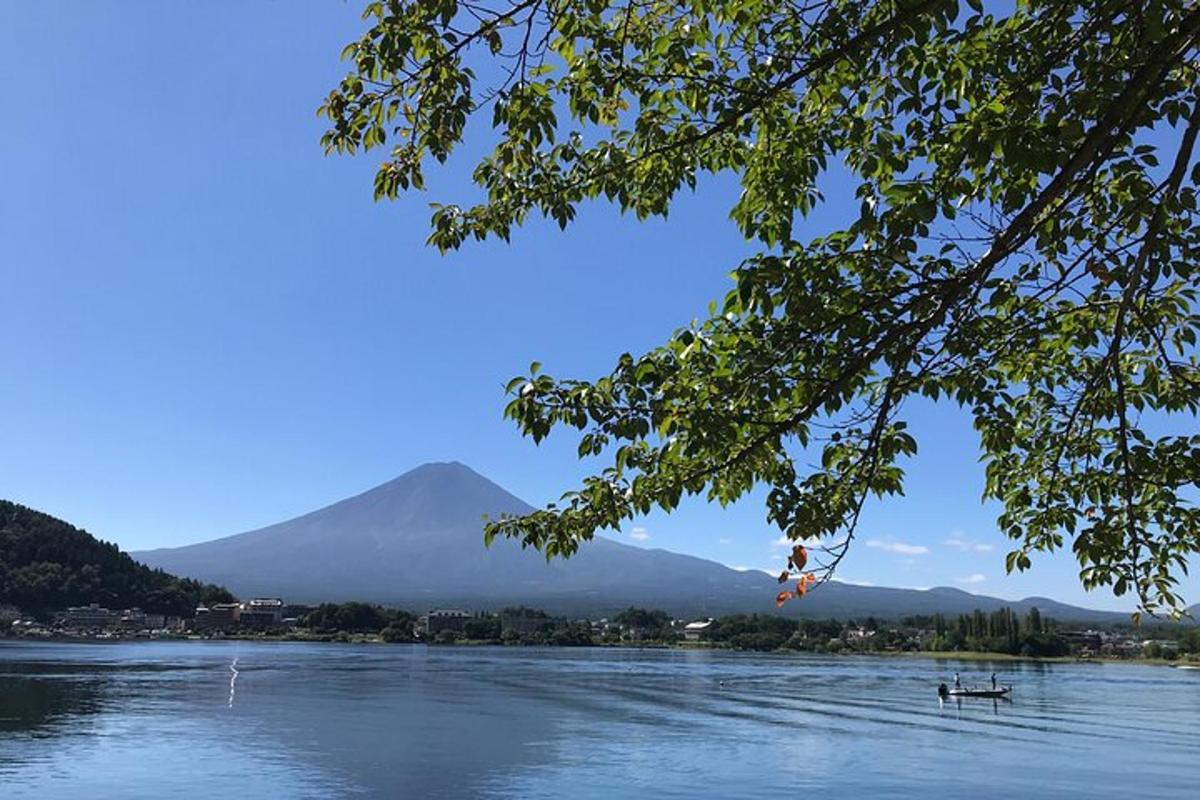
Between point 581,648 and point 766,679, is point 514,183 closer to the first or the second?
point 766,679

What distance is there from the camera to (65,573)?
503 ft

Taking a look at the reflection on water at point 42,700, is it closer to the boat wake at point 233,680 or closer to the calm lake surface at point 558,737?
the calm lake surface at point 558,737

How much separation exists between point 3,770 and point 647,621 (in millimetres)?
151020

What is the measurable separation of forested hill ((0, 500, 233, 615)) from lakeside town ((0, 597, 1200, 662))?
255cm

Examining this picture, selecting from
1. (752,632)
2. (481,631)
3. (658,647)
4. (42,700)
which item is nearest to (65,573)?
(481,631)

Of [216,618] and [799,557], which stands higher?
[799,557]

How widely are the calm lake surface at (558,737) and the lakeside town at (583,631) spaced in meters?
60.4

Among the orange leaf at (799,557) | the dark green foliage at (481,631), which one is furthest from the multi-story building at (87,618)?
the orange leaf at (799,557)

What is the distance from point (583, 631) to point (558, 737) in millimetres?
121462

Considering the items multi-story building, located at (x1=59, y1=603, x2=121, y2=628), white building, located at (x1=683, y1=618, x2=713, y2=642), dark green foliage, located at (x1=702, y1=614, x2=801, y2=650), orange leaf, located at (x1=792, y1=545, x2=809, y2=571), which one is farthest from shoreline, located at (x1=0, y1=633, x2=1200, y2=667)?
orange leaf, located at (x1=792, y1=545, x2=809, y2=571)

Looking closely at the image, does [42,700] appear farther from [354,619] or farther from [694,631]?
[694,631]

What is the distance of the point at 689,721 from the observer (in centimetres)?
4725

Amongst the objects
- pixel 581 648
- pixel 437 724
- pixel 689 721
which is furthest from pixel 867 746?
pixel 581 648

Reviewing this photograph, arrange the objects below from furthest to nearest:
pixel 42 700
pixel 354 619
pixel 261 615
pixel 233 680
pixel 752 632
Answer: pixel 261 615, pixel 354 619, pixel 752 632, pixel 233 680, pixel 42 700
